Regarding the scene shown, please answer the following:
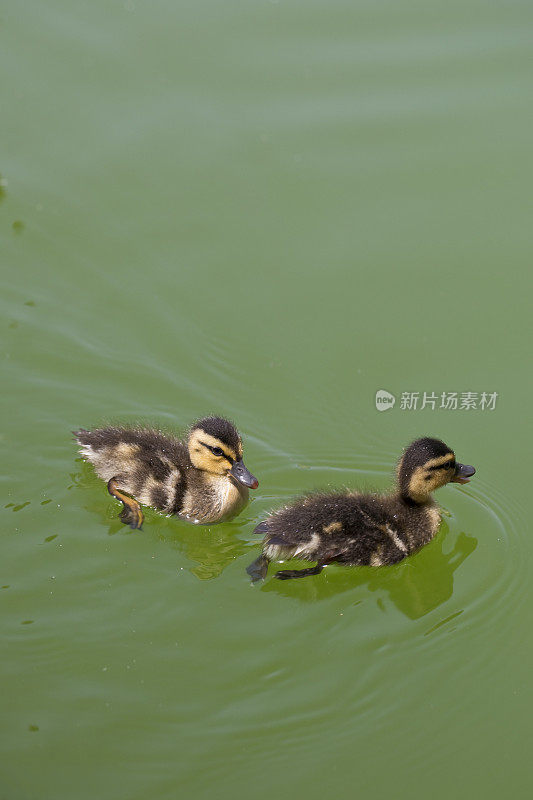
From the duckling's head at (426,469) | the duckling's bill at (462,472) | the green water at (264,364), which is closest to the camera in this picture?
the green water at (264,364)

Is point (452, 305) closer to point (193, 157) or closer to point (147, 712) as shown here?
point (193, 157)

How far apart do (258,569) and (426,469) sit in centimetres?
80

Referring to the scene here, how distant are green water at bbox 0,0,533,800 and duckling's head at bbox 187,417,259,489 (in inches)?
10.9

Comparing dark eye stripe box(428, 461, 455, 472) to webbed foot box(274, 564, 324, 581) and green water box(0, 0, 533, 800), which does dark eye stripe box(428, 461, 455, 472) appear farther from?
webbed foot box(274, 564, 324, 581)

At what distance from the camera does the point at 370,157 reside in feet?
20.9

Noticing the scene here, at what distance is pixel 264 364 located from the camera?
5.34 metres

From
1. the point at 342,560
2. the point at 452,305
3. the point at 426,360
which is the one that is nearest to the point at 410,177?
the point at 452,305

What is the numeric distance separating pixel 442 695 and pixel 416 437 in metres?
1.42

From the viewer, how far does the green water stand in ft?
12.1

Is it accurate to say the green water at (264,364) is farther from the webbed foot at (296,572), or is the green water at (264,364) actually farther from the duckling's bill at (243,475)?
the duckling's bill at (243,475)
